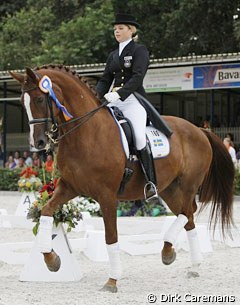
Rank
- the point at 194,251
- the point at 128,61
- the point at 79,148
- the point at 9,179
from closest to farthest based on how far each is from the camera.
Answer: the point at 79,148 < the point at 128,61 < the point at 194,251 < the point at 9,179

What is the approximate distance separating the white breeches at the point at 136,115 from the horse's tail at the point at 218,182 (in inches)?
59.1

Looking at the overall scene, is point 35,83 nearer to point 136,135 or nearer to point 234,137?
point 136,135

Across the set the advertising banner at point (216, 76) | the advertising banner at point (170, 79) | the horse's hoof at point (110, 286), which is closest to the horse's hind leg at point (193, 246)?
the horse's hoof at point (110, 286)

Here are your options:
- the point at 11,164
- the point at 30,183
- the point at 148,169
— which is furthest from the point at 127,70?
the point at 11,164

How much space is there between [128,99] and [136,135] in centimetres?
46

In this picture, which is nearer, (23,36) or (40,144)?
(40,144)

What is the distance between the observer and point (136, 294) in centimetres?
623

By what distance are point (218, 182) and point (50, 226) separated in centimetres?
Answer: 260

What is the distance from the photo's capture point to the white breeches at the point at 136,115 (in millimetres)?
6895

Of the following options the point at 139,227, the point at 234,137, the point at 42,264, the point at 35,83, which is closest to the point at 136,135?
the point at 35,83

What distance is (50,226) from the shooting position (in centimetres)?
663

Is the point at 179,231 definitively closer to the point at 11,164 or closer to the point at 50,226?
the point at 50,226

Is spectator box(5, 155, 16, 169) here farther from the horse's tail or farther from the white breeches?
the white breeches

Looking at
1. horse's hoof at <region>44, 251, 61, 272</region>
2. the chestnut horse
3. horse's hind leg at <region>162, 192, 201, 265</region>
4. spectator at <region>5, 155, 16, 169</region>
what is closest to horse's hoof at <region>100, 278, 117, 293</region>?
the chestnut horse
